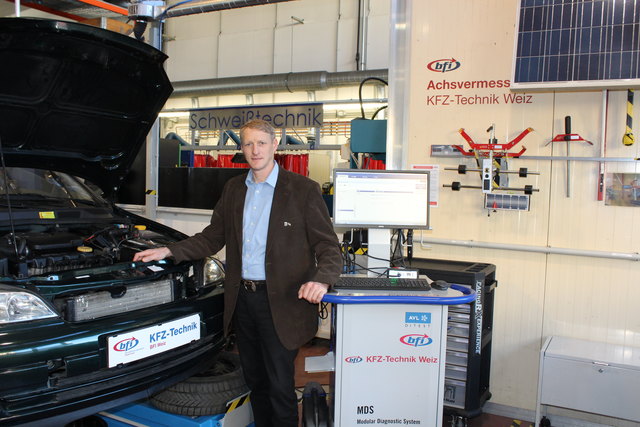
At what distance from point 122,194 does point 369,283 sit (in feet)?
18.1

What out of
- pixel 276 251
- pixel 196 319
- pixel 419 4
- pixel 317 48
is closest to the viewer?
pixel 276 251

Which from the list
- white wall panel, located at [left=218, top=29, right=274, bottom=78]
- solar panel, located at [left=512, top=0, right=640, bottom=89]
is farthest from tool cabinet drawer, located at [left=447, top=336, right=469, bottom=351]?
white wall panel, located at [left=218, top=29, right=274, bottom=78]

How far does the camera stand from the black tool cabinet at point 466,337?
2.99 m

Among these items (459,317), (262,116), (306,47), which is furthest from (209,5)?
(459,317)

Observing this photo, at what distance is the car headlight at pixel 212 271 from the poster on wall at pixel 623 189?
7.53 ft

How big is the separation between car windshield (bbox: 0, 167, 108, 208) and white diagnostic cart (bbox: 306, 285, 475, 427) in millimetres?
1680

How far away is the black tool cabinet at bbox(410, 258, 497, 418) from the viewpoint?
299 centimetres

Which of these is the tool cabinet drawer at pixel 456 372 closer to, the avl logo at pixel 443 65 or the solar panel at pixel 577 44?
the solar panel at pixel 577 44

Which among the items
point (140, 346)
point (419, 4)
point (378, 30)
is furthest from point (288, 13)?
point (140, 346)

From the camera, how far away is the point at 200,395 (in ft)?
8.21

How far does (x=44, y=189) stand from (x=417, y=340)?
2212mm

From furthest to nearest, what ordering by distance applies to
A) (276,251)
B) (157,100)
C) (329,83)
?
(329,83), (157,100), (276,251)

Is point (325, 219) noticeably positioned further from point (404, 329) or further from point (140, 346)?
point (140, 346)

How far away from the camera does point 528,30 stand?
2.98 metres
